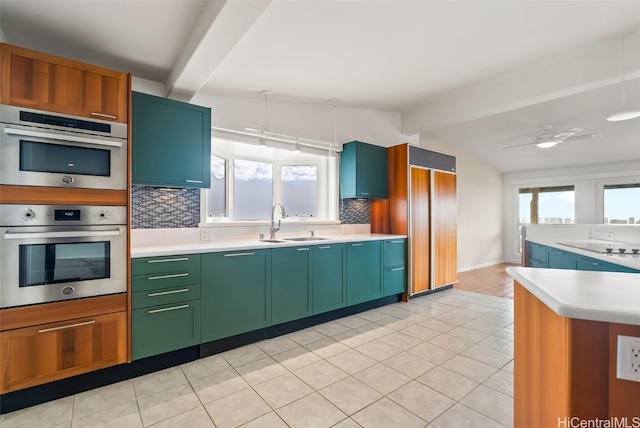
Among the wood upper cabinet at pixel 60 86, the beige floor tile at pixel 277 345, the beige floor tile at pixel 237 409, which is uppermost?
the wood upper cabinet at pixel 60 86

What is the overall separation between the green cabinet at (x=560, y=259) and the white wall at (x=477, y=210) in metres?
2.58

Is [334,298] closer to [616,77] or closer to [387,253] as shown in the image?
[387,253]

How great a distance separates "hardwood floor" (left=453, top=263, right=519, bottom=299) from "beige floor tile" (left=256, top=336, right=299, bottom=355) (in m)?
3.34

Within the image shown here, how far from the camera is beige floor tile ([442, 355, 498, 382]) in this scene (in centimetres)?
216

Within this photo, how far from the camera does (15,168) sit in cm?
174

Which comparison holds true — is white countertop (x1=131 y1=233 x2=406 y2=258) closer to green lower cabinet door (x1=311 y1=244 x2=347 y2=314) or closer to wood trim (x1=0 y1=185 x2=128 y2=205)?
green lower cabinet door (x1=311 y1=244 x2=347 y2=314)

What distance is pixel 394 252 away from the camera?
3.93m

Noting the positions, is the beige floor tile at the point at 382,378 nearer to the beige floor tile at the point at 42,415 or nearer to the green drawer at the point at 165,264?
the green drawer at the point at 165,264

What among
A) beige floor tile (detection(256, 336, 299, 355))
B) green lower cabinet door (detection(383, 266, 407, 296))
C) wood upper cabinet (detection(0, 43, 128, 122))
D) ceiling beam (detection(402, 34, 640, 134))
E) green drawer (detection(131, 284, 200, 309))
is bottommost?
beige floor tile (detection(256, 336, 299, 355))

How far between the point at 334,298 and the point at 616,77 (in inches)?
140

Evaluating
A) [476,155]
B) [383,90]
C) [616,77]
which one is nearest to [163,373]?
[383,90]

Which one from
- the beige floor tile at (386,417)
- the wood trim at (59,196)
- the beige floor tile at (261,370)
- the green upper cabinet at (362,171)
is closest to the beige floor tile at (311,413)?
the beige floor tile at (386,417)

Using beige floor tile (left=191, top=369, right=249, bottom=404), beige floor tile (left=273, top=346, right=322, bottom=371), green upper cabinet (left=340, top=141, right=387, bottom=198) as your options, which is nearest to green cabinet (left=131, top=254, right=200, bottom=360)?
beige floor tile (left=191, top=369, right=249, bottom=404)

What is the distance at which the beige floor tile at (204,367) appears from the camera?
2174 millimetres
